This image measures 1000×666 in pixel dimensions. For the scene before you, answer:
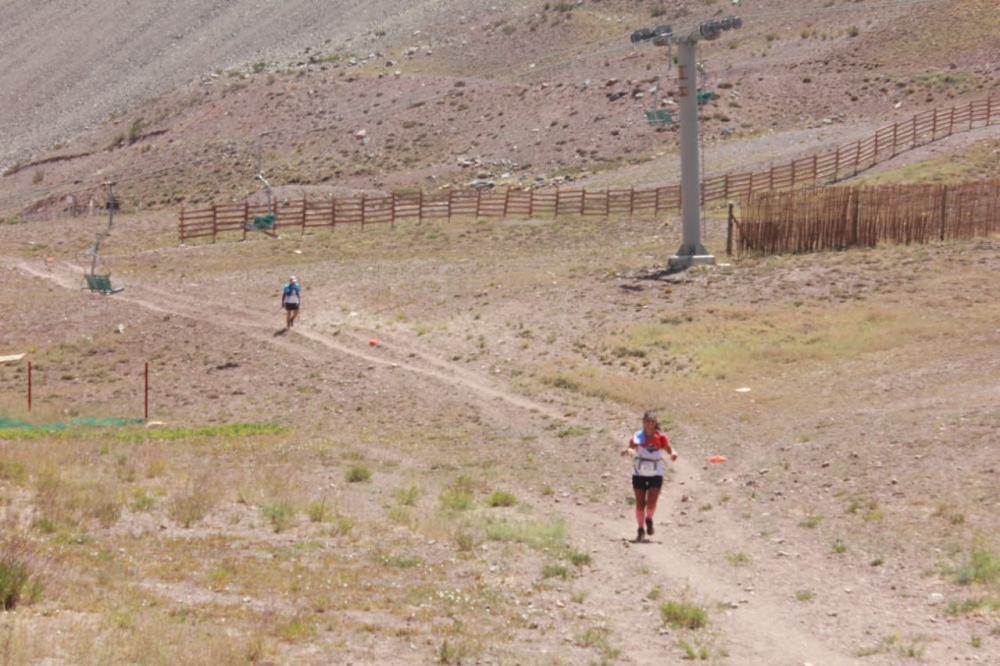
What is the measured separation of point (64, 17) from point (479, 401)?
11043 centimetres

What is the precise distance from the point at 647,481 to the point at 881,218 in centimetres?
2486

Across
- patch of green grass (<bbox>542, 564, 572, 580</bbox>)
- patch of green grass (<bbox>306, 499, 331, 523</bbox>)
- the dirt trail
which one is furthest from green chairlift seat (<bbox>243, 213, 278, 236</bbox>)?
patch of green grass (<bbox>542, 564, 572, 580</bbox>)

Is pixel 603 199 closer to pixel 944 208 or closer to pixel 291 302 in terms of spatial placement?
pixel 944 208

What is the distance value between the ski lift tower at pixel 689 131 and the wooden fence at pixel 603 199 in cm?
1416

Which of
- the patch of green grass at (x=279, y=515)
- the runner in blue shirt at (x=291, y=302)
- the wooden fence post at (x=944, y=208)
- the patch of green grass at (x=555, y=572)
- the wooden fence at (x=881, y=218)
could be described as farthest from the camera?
the wooden fence at (x=881, y=218)

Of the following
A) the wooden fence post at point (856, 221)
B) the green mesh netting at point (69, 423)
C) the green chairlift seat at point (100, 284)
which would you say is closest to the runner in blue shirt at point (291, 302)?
the green mesh netting at point (69, 423)

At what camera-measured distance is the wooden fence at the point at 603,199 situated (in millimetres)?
57156

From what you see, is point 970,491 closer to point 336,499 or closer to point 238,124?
point 336,499

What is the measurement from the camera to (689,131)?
133ft

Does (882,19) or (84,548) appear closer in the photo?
(84,548)

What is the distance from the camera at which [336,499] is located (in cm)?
1962

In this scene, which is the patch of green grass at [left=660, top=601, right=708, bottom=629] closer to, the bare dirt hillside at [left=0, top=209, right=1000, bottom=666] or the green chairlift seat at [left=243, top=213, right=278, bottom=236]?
the bare dirt hillside at [left=0, top=209, right=1000, bottom=666]

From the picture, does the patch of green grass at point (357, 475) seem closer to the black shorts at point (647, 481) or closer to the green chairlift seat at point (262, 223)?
the black shorts at point (647, 481)

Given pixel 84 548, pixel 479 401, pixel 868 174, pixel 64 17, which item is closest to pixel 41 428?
pixel 479 401
